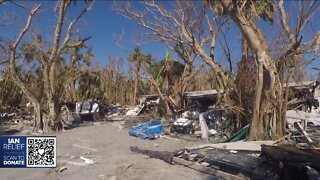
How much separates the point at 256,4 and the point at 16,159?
46.8 ft

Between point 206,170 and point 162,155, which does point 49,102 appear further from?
point 206,170

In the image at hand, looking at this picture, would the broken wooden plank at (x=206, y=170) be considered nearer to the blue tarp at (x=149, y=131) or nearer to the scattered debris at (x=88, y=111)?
the blue tarp at (x=149, y=131)

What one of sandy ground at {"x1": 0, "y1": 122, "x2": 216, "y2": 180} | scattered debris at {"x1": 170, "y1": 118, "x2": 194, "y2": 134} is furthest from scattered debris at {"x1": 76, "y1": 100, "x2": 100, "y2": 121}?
sandy ground at {"x1": 0, "y1": 122, "x2": 216, "y2": 180}

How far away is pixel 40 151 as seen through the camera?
7.97 m

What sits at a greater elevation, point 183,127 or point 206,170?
point 183,127

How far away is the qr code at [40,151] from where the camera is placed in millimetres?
7664

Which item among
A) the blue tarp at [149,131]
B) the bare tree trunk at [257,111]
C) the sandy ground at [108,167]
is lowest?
the sandy ground at [108,167]

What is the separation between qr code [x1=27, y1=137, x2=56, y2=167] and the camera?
766 cm

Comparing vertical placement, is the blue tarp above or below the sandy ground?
above

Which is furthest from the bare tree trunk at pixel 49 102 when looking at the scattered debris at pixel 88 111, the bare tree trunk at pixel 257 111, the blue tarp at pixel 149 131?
the bare tree trunk at pixel 257 111

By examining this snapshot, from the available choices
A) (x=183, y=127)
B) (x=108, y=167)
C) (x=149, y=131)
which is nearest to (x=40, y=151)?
(x=108, y=167)

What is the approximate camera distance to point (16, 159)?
8266mm

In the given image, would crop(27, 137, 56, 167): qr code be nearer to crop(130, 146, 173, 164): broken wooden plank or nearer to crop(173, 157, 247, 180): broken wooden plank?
crop(130, 146, 173, 164): broken wooden plank

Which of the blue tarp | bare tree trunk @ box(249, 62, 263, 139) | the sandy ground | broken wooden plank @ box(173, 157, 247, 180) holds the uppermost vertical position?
bare tree trunk @ box(249, 62, 263, 139)
